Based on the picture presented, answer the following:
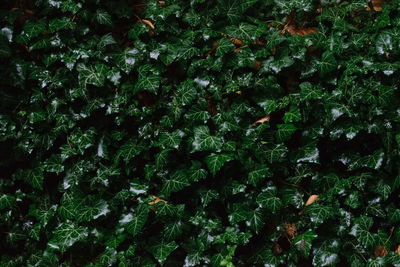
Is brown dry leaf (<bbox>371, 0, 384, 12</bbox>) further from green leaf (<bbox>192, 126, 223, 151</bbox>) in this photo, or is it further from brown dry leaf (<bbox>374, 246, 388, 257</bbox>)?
brown dry leaf (<bbox>374, 246, 388, 257</bbox>)

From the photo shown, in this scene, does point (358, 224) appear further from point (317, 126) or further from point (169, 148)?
point (169, 148)

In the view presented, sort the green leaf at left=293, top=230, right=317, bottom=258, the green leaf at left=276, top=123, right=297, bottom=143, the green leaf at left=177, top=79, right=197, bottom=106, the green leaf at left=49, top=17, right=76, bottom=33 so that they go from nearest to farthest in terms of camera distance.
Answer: the green leaf at left=293, top=230, right=317, bottom=258 < the green leaf at left=276, top=123, right=297, bottom=143 < the green leaf at left=177, top=79, right=197, bottom=106 < the green leaf at left=49, top=17, right=76, bottom=33

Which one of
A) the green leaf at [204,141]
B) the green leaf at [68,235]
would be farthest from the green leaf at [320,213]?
the green leaf at [68,235]

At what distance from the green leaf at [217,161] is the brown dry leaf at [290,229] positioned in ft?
2.10

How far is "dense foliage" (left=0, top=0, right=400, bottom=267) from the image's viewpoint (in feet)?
7.79

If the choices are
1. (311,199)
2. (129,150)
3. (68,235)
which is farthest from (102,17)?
(311,199)

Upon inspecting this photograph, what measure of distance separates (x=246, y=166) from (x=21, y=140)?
1729 millimetres

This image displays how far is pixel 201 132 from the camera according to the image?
2.47m

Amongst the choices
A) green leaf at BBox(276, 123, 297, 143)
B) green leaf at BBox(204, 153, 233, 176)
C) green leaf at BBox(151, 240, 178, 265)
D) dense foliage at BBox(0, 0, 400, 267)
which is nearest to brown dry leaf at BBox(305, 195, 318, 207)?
dense foliage at BBox(0, 0, 400, 267)

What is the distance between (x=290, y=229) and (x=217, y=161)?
0.72m

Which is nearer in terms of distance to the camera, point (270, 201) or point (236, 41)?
point (270, 201)

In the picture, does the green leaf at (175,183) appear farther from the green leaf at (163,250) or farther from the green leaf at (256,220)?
the green leaf at (256,220)

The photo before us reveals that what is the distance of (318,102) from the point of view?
2.42 metres

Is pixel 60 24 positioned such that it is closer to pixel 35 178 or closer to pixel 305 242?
pixel 35 178
